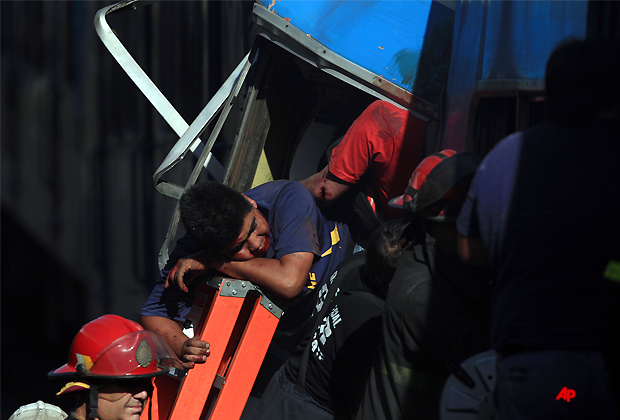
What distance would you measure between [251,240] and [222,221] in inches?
8.4

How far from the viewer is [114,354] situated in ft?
7.13

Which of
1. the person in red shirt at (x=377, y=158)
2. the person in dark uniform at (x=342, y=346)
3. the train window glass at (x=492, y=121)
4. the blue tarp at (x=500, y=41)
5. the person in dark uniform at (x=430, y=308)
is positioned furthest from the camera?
the person in red shirt at (x=377, y=158)

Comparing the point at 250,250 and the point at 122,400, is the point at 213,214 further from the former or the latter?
the point at 122,400

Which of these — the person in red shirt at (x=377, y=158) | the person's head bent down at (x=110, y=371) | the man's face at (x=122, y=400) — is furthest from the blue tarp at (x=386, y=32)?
the man's face at (x=122, y=400)

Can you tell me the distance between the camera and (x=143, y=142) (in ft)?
18.7

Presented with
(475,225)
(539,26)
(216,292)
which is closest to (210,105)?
(216,292)

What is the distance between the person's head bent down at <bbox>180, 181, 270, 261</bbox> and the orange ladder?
0.57 feet

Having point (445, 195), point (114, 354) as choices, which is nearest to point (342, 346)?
point (445, 195)

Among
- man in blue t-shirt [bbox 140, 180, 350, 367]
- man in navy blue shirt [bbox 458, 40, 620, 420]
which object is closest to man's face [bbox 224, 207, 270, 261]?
man in blue t-shirt [bbox 140, 180, 350, 367]

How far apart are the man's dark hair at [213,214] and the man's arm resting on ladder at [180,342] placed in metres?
0.48

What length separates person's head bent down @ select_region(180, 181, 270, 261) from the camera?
2611mm

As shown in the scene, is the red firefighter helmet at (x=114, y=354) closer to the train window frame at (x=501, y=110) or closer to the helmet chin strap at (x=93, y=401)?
the helmet chin strap at (x=93, y=401)

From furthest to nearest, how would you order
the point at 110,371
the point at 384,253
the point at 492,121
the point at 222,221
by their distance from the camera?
1. the point at 222,221
2. the point at 492,121
3. the point at 110,371
4. the point at 384,253

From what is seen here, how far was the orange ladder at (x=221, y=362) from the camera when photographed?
2643 millimetres
